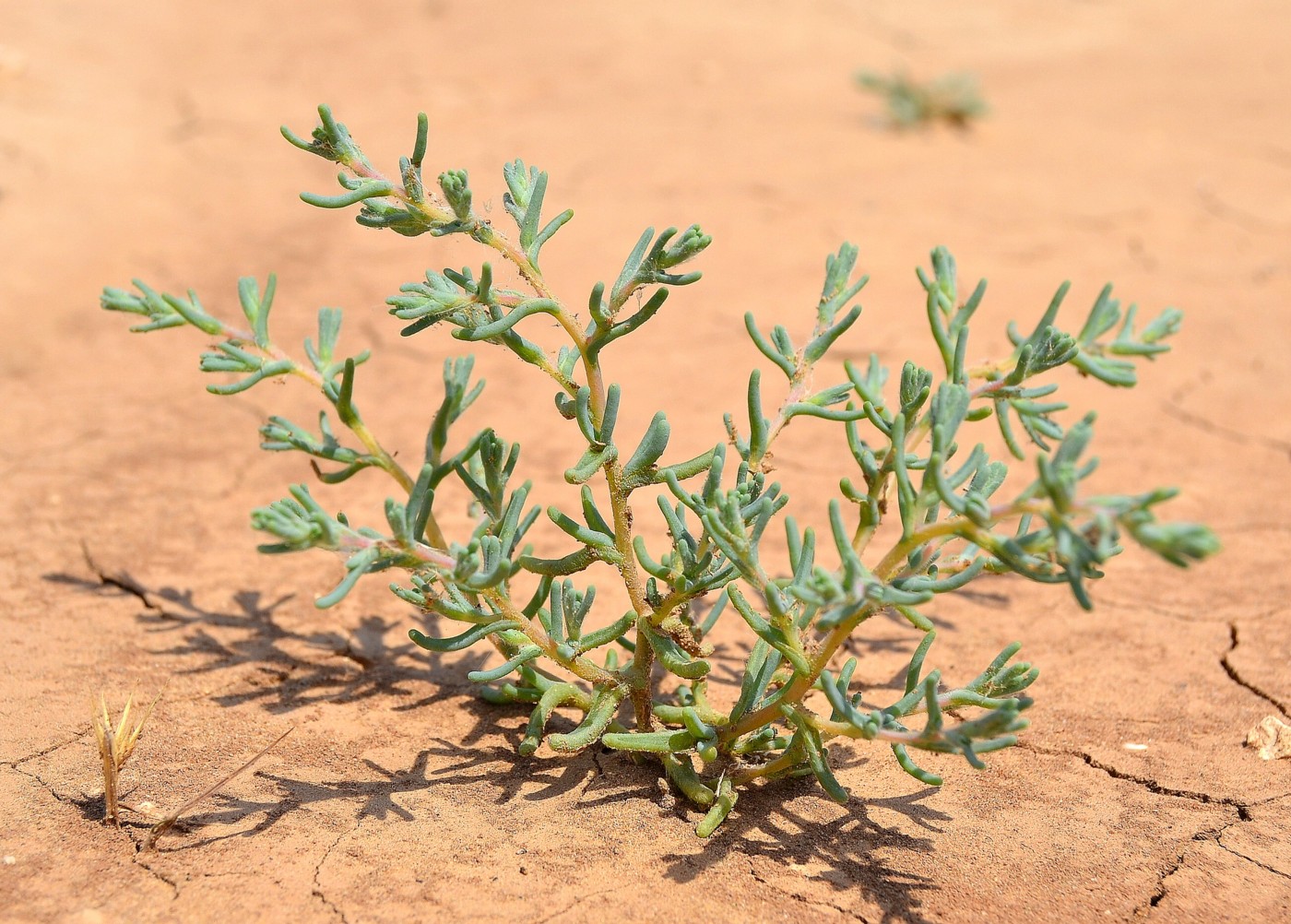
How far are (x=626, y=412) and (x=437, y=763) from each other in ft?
6.56

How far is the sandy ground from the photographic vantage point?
79.0 inches

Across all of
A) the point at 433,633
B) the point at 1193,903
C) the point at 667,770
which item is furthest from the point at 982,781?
the point at 433,633

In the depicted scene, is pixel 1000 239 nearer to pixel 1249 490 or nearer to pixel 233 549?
pixel 1249 490

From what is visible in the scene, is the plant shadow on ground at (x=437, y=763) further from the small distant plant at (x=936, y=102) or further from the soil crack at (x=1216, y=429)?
the small distant plant at (x=936, y=102)

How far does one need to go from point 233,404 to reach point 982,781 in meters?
3.00

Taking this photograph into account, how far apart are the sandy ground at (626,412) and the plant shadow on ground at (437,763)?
1cm

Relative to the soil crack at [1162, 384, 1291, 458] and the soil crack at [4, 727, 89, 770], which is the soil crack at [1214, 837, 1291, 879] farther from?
the soil crack at [4, 727, 89, 770]

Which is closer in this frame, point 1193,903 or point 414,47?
point 1193,903

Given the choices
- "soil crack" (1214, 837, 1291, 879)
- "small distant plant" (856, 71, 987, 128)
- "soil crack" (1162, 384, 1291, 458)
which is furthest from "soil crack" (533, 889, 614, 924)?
"small distant plant" (856, 71, 987, 128)

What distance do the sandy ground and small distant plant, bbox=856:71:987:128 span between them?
14 cm

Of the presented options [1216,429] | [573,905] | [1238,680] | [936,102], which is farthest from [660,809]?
[936,102]

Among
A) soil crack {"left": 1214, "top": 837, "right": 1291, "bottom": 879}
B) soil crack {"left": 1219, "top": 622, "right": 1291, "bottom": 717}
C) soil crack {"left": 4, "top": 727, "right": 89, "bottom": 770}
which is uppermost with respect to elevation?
soil crack {"left": 1219, "top": 622, "right": 1291, "bottom": 717}

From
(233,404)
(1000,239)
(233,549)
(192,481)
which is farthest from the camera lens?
(1000,239)

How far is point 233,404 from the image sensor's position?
4094 millimetres
